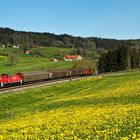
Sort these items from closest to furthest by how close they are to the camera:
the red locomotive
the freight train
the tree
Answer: the red locomotive, the freight train, the tree

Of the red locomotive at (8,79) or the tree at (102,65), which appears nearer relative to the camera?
the red locomotive at (8,79)

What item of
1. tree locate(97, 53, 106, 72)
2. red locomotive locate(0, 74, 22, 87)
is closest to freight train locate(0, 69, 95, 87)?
red locomotive locate(0, 74, 22, 87)

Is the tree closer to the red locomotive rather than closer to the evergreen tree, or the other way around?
the evergreen tree

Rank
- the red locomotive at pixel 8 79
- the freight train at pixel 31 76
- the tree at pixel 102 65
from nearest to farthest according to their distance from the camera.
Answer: the red locomotive at pixel 8 79
the freight train at pixel 31 76
the tree at pixel 102 65

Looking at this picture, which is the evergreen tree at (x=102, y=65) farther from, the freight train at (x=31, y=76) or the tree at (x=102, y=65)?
the freight train at (x=31, y=76)

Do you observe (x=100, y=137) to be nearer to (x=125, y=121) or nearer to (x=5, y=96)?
(x=125, y=121)

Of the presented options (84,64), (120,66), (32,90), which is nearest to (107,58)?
(120,66)

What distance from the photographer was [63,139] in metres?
12.8

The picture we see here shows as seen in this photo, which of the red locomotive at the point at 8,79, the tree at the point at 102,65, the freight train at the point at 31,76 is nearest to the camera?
the red locomotive at the point at 8,79

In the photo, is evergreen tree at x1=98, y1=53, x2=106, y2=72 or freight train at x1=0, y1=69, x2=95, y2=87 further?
evergreen tree at x1=98, y1=53, x2=106, y2=72

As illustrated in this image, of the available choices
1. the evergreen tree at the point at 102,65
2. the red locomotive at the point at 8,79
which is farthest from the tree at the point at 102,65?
the red locomotive at the point at 8,79

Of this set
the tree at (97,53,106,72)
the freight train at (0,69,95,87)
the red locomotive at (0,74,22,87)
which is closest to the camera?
the red locomotive at (0,74,22,87)

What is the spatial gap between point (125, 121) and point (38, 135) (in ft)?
11.7

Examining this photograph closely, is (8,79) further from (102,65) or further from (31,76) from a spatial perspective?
(102,65)
